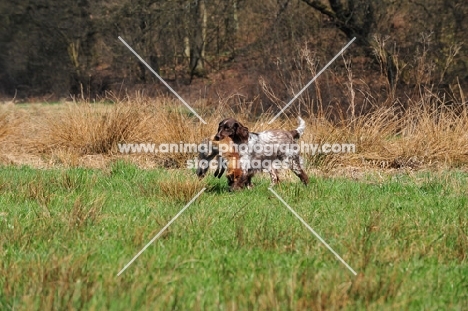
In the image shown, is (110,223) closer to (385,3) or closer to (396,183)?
(396,183)

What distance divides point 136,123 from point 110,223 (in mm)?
5584

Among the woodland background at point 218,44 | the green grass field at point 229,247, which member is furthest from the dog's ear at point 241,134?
the woodland background at point 218,44

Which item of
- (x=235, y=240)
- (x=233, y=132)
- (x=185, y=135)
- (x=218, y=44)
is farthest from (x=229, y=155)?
(x=218, y=44)

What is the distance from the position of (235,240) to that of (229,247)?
0.13 metres

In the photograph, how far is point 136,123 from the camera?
10906 millimetres

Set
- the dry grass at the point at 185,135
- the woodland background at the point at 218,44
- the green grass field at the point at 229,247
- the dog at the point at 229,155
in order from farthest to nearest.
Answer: the woodland background at the point at 218,44
the dry grass at the point at 185,135
the dog at the point at 229,155
the green grass field at the point at 229,247

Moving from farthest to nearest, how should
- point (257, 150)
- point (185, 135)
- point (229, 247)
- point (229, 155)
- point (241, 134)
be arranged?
point (185, 135) < point (257, 150) < point (241, 134) < point (229, 155) < point (229, 247)

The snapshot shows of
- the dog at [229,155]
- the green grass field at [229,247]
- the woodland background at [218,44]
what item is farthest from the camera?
the woodland background at [218,44]

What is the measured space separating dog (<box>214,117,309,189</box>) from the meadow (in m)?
0.23

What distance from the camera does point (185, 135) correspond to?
10242 mm

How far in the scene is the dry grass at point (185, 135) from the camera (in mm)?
9898

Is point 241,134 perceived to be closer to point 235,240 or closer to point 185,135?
point 235,240

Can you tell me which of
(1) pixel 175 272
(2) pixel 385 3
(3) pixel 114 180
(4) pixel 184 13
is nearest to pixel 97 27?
(4) pixel 184 13

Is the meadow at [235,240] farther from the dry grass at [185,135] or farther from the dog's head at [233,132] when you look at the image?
the dog's head at [233,132]
